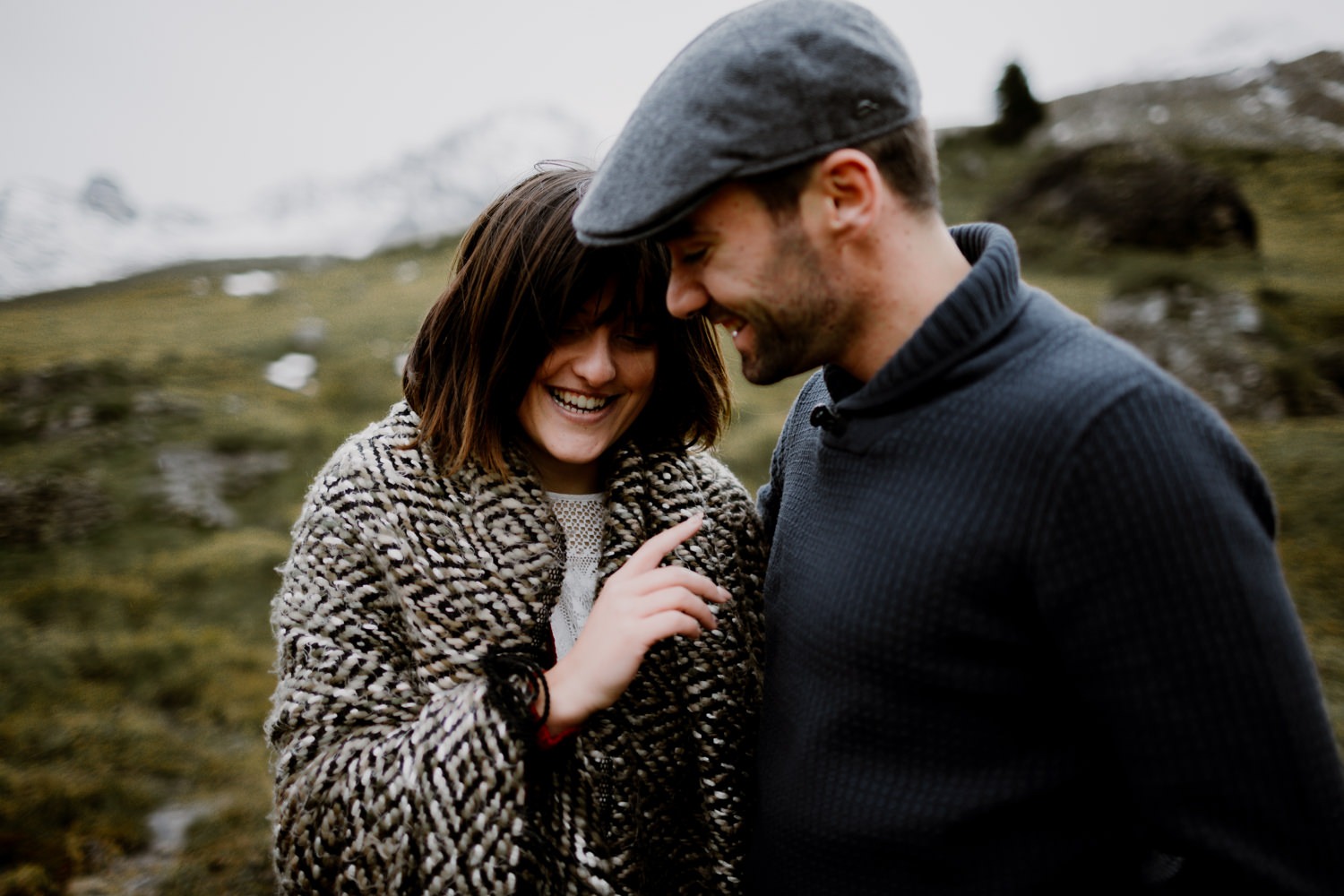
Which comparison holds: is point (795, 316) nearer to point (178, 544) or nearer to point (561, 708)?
point (561, 708)

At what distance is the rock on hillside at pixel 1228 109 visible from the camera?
89.7 feet

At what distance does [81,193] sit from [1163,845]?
22166 cm

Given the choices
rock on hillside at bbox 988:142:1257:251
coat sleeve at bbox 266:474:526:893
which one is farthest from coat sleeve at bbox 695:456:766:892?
rock on hillside at bbox 988:142:1257:251

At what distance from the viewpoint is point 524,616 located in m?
1.93

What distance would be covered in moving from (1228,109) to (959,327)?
41824 millimetres

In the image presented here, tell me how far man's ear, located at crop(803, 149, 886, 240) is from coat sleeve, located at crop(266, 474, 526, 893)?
118 cm

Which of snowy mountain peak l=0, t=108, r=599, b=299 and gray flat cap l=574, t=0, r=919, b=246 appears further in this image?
snowy mountain peak l=0, t=108, r=599, b=299

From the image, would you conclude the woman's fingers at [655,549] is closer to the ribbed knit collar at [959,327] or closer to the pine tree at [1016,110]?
the ribbed knit collar at [959,327]

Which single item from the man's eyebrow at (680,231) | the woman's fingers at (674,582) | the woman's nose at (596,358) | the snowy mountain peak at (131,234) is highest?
the man's eyebrow at (680,231)

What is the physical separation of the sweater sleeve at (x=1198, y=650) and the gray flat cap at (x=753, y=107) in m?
0.73

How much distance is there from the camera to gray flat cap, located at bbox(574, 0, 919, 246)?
1.43m

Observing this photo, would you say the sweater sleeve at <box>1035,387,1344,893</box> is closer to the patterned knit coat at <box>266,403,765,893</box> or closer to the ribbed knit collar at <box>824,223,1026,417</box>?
the ribbed knit collar at <box>824,223,1026,417</box>

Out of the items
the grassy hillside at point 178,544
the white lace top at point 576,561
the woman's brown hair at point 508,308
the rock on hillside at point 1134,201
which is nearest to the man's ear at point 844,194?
the woman's brown hair at point 508,308

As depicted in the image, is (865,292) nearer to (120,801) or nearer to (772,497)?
(772,497)
